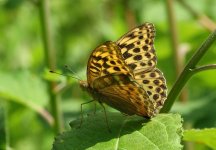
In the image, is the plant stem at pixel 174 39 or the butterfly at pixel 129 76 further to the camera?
the plant stem at pixel 174 39

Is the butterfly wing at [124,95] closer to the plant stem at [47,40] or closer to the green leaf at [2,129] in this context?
the green leaf at [2,129]

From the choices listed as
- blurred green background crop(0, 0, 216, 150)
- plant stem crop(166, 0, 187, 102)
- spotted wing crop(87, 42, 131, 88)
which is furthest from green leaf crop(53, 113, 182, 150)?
plant stem crop(166, 0, 187, 102)

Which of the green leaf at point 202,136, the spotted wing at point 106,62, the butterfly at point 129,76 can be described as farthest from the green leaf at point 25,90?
the green leaf at point 202,136

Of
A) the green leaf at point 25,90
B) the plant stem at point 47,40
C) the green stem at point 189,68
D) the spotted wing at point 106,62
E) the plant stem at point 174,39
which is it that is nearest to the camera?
the green stem at point 189,68

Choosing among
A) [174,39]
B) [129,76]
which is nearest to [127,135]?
[129,76]

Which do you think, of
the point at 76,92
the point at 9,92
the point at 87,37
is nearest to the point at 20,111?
the point at 9,92

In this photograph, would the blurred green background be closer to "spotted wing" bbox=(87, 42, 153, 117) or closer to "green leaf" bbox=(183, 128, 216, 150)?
"spotted wing" bbox=(87, 42, 153, 117)
